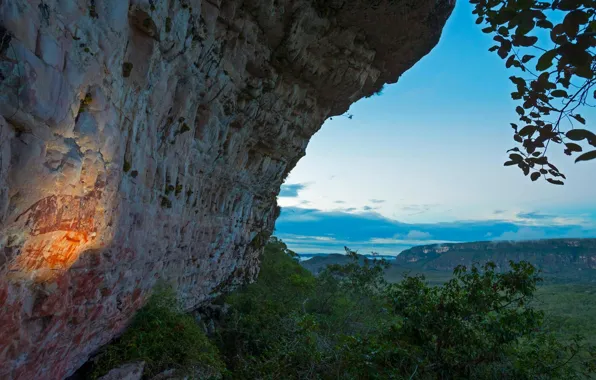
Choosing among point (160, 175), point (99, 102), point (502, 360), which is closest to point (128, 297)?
point (160, 175)

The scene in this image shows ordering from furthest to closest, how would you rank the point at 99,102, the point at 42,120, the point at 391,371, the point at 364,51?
the point at 364,51
the point at 391,371
the point at 99,102
the point at 42,120

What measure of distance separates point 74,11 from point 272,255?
26.4 metres

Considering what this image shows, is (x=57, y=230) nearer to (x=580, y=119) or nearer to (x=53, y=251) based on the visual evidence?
(x=53, y=251)

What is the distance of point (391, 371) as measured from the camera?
772 cm

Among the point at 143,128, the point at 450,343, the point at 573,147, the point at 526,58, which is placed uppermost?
the point at 143,128

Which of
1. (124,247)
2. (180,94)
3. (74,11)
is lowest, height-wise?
(124,247)

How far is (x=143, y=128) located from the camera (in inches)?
283

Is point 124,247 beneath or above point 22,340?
above

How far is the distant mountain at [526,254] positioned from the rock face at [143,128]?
44.7 metres

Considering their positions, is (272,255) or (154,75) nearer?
(154,75)

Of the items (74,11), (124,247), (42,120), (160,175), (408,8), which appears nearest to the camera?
(42,120)

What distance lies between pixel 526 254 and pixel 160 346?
7040 cm

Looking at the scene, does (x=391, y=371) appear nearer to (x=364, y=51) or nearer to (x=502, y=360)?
(x=502, y=360)

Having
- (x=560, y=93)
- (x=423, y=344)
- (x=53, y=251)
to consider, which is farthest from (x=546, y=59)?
(x=423, y=344)
